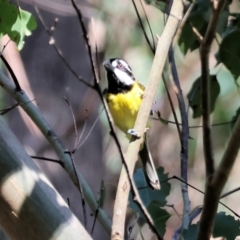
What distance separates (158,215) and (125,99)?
1.57 feet

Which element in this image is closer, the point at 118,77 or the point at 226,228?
the point at 226,228

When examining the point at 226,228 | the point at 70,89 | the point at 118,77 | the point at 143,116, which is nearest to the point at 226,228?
the point at 226,228

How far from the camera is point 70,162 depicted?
4.28 ft

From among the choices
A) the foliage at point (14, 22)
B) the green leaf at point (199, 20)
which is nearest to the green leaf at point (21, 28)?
the foliage at point (14, 22)

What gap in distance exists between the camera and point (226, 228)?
42.4 inches

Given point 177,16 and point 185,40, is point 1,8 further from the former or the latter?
point 185,40

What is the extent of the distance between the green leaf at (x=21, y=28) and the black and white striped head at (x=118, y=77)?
0.59m

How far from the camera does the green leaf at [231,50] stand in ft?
4.00

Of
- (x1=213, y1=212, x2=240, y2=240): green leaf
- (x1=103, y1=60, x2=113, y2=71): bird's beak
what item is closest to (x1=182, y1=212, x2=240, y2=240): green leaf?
(x1=213, y1=212, x2=240, y2=240): green leaf

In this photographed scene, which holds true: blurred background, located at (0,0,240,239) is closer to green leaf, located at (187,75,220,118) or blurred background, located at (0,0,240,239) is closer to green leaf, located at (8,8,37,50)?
green leaf, located at (187,75,220,118)

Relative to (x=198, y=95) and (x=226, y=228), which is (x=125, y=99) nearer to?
(x=198, y=95)

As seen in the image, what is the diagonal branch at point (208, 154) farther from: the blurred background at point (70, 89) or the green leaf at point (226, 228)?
the blurred background at point (70, 89)

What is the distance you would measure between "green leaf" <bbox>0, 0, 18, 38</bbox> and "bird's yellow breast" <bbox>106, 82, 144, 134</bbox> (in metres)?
0.61

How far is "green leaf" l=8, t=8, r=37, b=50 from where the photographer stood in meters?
1.05
